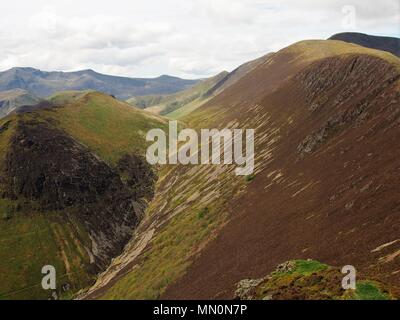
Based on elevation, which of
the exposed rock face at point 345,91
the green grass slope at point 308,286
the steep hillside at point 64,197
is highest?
the exposed rock face at point 345,91

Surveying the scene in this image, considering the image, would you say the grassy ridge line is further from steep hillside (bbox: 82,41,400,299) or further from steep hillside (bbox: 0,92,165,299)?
steep hillside (bbox: 82,41,400,299)

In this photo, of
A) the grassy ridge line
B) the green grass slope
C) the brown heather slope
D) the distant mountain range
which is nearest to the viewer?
the green grass slope

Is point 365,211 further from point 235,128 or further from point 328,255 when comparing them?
point 235,128

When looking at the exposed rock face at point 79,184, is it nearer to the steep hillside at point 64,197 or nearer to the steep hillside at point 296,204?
the steep hillside at point 64,197

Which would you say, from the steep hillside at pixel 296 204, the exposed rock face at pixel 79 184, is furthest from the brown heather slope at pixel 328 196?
the exposed rock face at pixel 79 184

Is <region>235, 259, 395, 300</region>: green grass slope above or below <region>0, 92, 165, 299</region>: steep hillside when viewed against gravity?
above

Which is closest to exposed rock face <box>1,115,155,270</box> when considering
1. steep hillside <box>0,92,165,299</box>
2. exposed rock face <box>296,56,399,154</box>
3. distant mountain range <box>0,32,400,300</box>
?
steep hillside <box>0,92,165,299</box>
